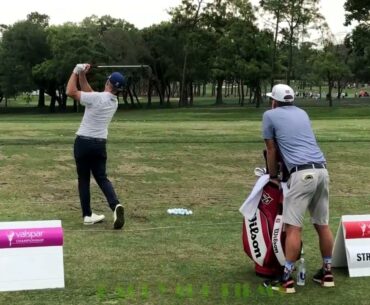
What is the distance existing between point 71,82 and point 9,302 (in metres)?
3.28

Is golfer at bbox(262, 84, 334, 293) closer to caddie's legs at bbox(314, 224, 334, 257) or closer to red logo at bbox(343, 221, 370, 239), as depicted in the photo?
caddie's legs at bbox(314, 224, 334, 257)

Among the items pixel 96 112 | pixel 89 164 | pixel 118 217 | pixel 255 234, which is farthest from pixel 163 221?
pixel 255 234

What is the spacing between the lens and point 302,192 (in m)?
5.40

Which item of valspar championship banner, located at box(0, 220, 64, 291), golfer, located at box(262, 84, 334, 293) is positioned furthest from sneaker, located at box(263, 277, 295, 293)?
valspar championship banner, located at box(0, 220, 64, 291)

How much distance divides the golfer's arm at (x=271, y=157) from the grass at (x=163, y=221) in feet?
3.53

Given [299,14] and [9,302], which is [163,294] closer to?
[9,302]

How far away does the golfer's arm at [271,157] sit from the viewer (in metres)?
5.54

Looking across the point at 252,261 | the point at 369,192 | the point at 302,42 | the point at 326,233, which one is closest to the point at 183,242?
the point at 252,261

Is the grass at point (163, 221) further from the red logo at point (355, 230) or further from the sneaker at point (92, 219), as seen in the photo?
the red logo at point (355, 230)

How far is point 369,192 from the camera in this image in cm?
1102

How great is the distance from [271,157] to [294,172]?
→ 261 millimetres

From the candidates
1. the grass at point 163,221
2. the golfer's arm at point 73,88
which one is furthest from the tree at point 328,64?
the golfer's arm at point 73,88

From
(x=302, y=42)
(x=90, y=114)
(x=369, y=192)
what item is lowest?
(x=369, y=192)

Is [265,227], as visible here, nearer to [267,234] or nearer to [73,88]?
[267,234]
